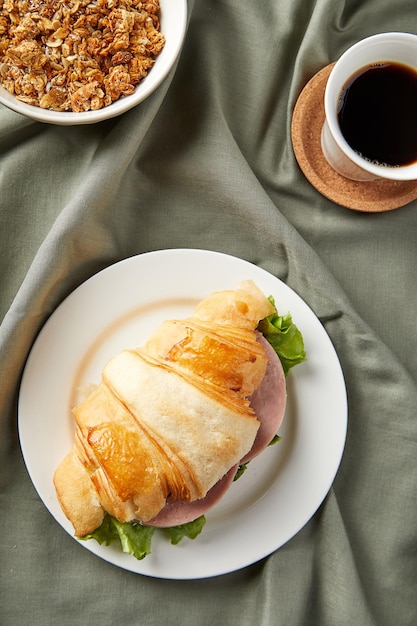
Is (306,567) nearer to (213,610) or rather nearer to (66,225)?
(213,610)

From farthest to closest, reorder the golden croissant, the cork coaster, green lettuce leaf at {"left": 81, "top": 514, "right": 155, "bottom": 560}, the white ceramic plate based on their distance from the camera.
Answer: the cork coaster < the white ceramic plate < green lettuce leaf at {"left": 81, "top": 514, "right": 155, "bottom": 560} < the golden croissant

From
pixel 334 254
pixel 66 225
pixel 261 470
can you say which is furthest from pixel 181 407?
pixel 334 254

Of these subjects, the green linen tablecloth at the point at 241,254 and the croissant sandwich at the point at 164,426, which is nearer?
the croissant sandwich at the point at 164,426

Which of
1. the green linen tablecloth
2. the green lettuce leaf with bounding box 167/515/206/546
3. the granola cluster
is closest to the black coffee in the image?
the green linen tablecloth

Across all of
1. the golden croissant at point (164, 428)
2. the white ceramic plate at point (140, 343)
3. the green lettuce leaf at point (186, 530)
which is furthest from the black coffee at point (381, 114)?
the green lettuce leaf at point (186, 530)

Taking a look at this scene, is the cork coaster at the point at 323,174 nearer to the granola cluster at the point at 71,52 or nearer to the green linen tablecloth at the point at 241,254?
the green linen tablecloth at the point at 241,254

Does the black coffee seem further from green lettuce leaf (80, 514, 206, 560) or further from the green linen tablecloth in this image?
green lettuce leaf (80, 514, 206, 560)
